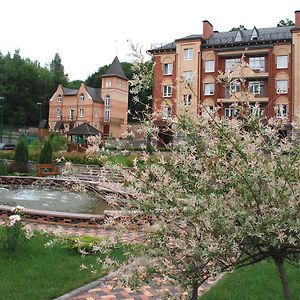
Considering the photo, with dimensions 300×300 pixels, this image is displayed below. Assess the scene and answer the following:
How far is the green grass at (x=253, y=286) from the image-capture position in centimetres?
500

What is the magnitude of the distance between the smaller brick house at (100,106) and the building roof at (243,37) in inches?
788

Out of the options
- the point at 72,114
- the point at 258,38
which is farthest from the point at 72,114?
the point at 258,38

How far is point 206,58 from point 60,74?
5168 cm

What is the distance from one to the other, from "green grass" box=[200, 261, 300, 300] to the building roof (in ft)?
105

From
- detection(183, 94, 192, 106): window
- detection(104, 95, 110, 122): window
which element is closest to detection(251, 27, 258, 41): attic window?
detection(104, 95, 110, 122): window

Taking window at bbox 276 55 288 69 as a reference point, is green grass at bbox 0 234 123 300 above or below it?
below

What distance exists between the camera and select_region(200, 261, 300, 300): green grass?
197 inches

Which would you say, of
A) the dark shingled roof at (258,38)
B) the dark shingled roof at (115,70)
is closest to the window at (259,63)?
the dark shingled roof at (258,38)

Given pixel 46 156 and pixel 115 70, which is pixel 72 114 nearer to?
pixel 115 70

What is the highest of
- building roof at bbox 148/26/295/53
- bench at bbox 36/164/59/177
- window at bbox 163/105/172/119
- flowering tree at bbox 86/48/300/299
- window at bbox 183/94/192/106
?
building roof at bbox 148/26/295/53

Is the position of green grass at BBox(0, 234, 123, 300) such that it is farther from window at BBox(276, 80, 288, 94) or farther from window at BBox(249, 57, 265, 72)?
window at BBox(249, 57, 265, 72)

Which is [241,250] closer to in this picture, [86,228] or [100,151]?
[100,151]

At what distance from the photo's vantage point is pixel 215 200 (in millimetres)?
2908

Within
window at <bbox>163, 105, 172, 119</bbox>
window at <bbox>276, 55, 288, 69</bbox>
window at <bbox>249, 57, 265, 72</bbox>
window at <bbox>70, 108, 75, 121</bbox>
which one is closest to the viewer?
window at <bbox>163, 105, 172, 119</bbox>
